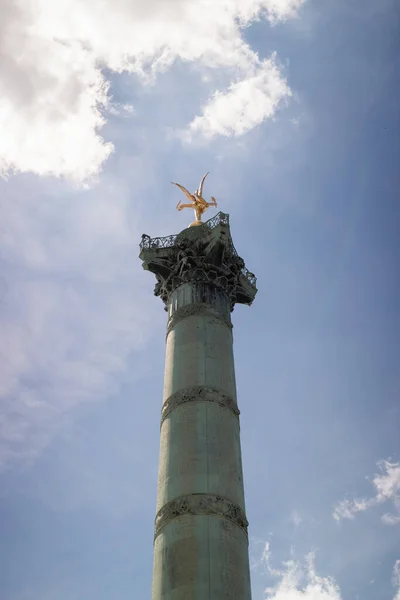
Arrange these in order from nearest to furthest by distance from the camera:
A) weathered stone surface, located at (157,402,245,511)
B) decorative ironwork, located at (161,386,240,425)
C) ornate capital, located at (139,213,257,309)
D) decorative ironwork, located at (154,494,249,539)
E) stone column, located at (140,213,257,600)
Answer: stone column, located at (140,213,257,600) < decorative ironwork, located at (154,494,249,539) < weathered stone surface, located at (157,402,245,511) < decorative ironwork, located at (161,386,240,425) < ornate capital, located at (139,213,257,309)

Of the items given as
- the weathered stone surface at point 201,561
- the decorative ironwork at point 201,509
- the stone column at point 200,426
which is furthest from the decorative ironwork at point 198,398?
the weathered stone surface at point 201,561

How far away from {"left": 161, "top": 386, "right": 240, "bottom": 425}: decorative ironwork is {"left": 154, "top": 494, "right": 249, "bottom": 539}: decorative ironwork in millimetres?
4041

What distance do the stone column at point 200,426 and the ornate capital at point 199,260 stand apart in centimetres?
5

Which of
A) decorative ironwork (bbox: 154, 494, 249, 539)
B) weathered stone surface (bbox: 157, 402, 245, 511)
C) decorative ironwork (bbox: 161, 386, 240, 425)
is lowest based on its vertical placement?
decorative ironwork (bbox: 154, 494, 249, 539)

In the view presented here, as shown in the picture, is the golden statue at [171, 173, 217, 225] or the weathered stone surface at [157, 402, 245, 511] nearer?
the weathered stone surface at [157, 402, 245, 511]

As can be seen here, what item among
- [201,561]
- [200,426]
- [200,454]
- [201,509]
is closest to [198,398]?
[200,426]

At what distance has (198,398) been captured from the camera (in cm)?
2619

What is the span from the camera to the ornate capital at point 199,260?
103 feet

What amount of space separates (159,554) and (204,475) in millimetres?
3015

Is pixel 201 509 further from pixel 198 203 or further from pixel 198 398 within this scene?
pixel 198 203

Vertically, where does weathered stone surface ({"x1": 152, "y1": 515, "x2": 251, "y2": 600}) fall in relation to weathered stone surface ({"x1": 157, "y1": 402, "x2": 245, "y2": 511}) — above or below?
below

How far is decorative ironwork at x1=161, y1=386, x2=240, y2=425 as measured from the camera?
26219 millimetres

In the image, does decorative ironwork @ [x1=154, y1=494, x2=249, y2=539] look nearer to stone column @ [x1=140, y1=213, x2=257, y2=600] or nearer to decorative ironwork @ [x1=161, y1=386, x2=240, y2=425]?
stone column @ [x1=140, y1=213, x2=257, y2=600]

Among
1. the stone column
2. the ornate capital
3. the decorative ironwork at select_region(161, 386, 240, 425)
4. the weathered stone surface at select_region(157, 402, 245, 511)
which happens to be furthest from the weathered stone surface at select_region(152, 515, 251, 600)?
the ornate capital
